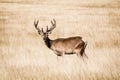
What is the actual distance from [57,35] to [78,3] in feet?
56.4

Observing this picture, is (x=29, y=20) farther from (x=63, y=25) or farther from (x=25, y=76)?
(x=25, y=76)

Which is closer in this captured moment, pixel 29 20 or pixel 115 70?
pixel 115 70

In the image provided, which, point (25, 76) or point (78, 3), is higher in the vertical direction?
point (78, 3)

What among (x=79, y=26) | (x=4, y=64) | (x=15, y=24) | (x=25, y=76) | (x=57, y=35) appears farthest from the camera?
(x=15, y=24)

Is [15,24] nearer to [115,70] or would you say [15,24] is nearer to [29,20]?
[29,20]

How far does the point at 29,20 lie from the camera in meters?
17.5

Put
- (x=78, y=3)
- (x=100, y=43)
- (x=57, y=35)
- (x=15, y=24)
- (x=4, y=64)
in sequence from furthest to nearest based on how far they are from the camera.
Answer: (x=78, y=3), (x=15, y=24), (x=57, y=35), (x=100, y=43), (x=4, y=64)

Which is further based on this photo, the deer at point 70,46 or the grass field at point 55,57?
the deer at point 70,46

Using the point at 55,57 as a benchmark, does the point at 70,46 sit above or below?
above

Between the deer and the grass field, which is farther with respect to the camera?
the deer

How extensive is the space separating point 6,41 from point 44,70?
3.58 metres

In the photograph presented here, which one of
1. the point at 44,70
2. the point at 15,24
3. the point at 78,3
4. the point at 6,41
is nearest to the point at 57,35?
the point at 6,41

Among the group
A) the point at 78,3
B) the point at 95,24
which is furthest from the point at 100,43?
the point at 78,3

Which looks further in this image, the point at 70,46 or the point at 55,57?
the point at 55,57
